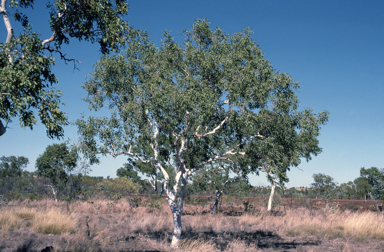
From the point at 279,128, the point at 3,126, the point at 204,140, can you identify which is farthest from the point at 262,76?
the point at 3,126

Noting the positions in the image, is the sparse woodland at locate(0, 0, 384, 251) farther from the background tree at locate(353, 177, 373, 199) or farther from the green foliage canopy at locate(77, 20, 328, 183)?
the background tree at locate(353, 177, 373, 199)

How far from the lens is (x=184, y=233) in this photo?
16359 millimetres

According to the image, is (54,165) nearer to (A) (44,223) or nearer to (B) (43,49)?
(A) (44,223)

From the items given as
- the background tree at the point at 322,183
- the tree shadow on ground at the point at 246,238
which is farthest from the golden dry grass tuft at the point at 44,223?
the background tree at the point at 322,183

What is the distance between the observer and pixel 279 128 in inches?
443

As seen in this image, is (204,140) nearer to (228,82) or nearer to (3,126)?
(228,82)

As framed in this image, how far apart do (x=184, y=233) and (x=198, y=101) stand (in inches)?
345

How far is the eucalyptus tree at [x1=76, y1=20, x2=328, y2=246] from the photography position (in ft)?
36.8

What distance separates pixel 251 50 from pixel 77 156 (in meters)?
8.52

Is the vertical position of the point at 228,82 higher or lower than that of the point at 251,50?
lower

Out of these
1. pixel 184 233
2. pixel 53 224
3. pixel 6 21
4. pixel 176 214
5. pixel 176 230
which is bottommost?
pixel 184 233

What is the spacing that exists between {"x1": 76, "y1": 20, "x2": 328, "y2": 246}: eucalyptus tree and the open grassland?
8.28 feet

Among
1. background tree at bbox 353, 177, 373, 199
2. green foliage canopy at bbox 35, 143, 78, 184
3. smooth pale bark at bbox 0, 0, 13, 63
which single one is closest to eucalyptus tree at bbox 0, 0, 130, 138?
smooth pale bark at bbox 0, 0, 13, 63

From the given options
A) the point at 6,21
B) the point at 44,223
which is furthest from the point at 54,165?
the point at 6,21
